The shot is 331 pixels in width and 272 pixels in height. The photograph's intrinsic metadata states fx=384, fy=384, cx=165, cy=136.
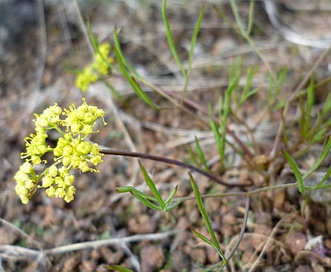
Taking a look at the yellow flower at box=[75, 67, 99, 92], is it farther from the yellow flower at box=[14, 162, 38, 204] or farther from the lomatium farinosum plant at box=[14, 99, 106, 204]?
the yellow flower at box=[14, 162, 38, 204]

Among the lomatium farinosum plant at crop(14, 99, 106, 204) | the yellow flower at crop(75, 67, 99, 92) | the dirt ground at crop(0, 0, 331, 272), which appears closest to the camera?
the lomatium farinosum plant at crop(14, 99, 106, 204)

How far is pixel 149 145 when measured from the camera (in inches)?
91.4

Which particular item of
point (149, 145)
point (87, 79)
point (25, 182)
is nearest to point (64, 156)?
point (25, 182)


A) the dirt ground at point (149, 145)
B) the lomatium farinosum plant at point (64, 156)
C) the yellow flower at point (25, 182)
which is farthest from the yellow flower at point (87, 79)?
the yellow flower at point (25, 182)

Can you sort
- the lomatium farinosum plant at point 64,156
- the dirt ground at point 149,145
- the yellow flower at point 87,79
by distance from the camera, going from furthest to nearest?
the yellow flower at point 87,79 < the dirt ground at point 149,145 < the lomatium farinosum plant at point 64,156

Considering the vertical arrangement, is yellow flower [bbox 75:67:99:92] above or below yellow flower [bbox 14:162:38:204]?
above

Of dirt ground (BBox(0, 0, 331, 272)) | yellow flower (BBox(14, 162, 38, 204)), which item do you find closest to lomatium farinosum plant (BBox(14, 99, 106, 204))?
yellow flower (BBox(14, 162, 38, 204))

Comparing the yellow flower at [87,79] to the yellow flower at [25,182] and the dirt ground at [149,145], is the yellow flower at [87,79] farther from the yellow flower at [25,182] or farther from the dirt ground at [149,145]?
the yellow flower at [25,182]

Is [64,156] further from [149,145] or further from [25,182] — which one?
[149,145]

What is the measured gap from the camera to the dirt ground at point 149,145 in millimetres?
1710

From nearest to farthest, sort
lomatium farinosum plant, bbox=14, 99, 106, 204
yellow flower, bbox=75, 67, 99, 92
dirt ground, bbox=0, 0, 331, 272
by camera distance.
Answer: lomatium farinosum plant, bbox=14, 99, 106, 204 → dirt ground, bbox=0, 0, 331, 272 → yellow flower, bbox=75, 67, 99, 92

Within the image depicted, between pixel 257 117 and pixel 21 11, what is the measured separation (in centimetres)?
203

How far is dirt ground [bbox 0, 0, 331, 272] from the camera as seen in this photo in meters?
1.71

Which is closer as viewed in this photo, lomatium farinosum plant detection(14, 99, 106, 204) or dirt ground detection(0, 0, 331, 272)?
lomatium farinosum plant detection(14, 99, 106, 204)
